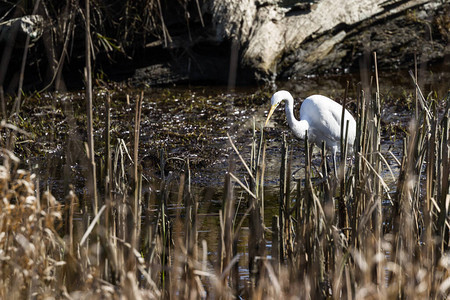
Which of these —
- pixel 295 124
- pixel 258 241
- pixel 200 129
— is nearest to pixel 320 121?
pixel 295 124

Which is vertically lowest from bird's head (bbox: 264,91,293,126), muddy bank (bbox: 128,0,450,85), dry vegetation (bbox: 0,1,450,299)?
dry vegetation (bbox: 0,1,450,299)

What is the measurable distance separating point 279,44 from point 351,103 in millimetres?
1248

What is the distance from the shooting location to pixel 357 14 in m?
7.42

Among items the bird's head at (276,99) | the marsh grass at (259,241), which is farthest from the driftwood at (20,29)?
the marsh grass at (259,241)

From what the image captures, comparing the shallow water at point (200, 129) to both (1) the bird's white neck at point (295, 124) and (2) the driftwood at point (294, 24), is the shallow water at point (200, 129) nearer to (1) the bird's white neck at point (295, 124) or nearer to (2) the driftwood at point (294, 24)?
(1) the bird's white neck at point (295, 124)

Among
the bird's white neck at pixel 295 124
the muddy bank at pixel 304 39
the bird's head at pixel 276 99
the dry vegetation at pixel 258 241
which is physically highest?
the muddy bank at pixel 304 39

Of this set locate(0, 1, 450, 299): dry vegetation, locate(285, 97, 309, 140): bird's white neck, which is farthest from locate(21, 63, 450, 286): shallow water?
locate(0, 1, 450, 299): dry vegetation

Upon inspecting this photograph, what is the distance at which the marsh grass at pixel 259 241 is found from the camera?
2.18m

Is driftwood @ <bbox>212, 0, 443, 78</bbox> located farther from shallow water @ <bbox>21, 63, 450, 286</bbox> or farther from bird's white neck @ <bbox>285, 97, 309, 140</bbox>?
bird's white neck @ <bbox>285, 97, 309, 140</bbox>

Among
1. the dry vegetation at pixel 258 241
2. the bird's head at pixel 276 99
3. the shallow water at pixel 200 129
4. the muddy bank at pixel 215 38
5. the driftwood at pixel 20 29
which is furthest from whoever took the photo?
the muddy bank at pixel 215 38

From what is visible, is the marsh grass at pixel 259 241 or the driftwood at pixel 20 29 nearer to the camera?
the marsh grass at pixel 259 241

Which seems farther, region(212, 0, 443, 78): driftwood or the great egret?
region(212, 0, 443, 78): driftwood

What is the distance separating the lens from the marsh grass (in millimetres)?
2182

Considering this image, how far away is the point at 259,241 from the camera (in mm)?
2525
